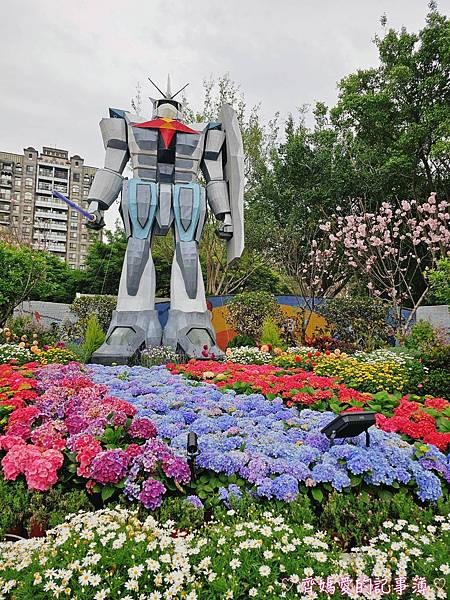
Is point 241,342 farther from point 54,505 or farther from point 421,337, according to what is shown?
point 54,505

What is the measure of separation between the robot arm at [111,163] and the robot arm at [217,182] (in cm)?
169

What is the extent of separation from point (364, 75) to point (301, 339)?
11.1m

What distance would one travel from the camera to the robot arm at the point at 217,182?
392 inches

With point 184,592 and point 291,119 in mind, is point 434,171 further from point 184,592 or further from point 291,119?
point 184,592

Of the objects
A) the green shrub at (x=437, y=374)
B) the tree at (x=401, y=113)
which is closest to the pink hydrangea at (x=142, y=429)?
the green shrub at (x=437, y=374)

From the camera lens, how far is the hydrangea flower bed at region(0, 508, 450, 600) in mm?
1999

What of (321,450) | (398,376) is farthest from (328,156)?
(321,450)

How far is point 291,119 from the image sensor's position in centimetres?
2130

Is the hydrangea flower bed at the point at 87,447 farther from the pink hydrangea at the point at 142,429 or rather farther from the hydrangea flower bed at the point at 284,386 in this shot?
the hydrangea flower bed at the point at 284,386

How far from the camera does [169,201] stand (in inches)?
381

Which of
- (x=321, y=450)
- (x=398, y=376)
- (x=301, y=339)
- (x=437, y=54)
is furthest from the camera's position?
(x=437, y=54)

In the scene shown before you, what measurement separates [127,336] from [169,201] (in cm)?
281

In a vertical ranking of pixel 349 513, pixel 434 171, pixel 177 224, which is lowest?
pixel 349 513

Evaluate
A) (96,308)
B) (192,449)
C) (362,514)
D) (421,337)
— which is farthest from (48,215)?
(362,514)
